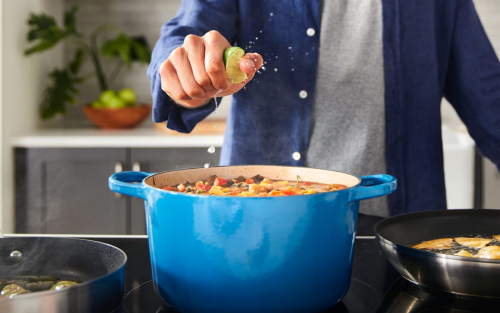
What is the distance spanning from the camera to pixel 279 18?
125 cm

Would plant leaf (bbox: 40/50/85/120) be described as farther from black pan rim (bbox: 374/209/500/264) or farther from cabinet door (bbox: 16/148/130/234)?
black pan rim (bbox: 374/209/500/264)

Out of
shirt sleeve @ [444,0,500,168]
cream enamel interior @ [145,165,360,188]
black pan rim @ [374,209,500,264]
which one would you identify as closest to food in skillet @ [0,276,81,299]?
cream enamel interior @ [145,165,360,188]

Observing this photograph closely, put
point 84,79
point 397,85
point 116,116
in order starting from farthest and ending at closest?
point 84,79 < point 116,116 < point 397,85

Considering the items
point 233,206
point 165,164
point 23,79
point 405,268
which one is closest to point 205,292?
point 233,206

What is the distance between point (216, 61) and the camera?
67 cm

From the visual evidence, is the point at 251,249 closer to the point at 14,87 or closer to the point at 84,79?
the point at 14,87

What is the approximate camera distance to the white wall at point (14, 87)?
223 centimetres

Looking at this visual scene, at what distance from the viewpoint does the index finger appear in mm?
674

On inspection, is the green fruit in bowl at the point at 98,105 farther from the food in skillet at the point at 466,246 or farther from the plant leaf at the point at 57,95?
the food in skillet at the point at 466,246

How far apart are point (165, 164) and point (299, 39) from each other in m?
1.31

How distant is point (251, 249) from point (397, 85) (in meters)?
0.88

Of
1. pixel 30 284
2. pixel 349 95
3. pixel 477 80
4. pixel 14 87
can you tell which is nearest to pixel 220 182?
pixel 30 284

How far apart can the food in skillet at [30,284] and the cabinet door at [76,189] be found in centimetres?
175

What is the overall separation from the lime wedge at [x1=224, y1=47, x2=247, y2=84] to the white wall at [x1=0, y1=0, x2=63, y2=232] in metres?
1.90
